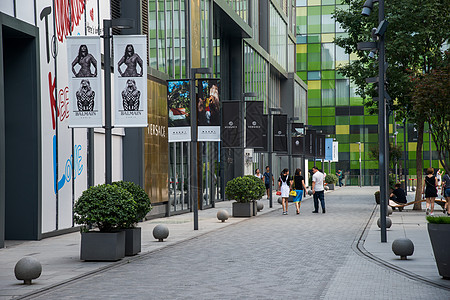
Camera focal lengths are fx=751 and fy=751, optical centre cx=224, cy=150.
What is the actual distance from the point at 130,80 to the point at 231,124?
58.8 ft

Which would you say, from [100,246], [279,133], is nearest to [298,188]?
[279,133]

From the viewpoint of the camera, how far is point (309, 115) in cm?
Answer: 9400

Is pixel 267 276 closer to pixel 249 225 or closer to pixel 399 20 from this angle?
pixel 249 225

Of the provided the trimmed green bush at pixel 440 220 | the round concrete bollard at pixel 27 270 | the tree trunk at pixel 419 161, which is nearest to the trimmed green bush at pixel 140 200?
the round concrete bollard at pixel 27 270

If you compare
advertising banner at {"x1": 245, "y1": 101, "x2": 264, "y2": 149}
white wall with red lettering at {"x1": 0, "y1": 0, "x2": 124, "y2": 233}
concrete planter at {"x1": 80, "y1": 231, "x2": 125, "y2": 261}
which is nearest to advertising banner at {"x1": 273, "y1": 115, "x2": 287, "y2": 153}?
advertising banner at {"x1": 245, "y1": 101, "x2": 264, "y2": 149}

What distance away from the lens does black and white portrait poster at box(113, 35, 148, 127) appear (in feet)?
53.5

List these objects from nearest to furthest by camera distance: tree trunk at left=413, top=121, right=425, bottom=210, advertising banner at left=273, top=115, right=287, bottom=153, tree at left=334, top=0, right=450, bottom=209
Result: tree at left=334, top=0, right=450, bottom=209
tree trunk at left=413, top=121, right=425, bottom=210
advertising banner at left=273, top=115, right=287, bottom=153

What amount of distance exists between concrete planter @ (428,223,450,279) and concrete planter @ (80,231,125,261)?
624 cm

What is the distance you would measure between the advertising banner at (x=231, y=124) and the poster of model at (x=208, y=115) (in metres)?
9.83

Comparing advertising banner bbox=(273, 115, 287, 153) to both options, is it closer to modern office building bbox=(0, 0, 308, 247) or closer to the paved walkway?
modern office building bbox=(0, 0, 308, 247)

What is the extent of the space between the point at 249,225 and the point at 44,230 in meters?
7.74

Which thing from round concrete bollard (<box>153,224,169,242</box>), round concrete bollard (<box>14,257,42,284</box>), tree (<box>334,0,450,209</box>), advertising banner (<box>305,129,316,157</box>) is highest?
tree (<box>334,0,450,209</box>)

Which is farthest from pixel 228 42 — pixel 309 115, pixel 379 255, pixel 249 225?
pixel 309 115

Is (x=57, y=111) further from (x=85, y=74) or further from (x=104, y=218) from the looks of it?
(x=104, y=218)
